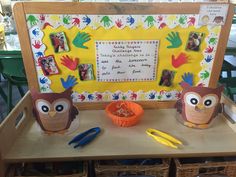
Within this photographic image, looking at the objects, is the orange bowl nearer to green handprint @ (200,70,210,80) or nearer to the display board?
the display board

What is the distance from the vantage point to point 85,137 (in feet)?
2.42

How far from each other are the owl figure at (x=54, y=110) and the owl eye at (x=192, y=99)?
1.20ft

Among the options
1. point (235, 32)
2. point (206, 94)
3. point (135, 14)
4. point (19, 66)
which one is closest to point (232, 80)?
point (235, 32)

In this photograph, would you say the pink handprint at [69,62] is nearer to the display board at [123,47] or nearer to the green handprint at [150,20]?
the display board at [123,47]

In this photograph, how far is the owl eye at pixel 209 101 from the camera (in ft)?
2.44

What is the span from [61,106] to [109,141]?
0.59 feet

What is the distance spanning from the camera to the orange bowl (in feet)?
2.59

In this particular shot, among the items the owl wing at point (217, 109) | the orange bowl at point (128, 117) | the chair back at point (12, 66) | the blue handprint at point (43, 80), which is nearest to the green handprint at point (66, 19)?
the blue handprint at point (43, 80)

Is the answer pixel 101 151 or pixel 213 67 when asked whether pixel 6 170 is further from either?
pixel 213 67

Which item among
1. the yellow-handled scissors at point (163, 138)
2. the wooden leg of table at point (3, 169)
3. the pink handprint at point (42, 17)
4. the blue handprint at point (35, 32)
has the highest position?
the pink handprint at point (42, 17)

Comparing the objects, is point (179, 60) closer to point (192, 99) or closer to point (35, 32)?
point (192, 99)

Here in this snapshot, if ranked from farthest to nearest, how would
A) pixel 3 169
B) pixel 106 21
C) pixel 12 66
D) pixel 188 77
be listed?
pixel 12 66
pixel 188 77
pixel 106 21
pixel 3 169

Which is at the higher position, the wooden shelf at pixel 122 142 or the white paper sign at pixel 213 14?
the white paper sign at pixel 213 14

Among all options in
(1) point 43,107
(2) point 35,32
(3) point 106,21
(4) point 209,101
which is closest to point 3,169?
(1) point 43,107
